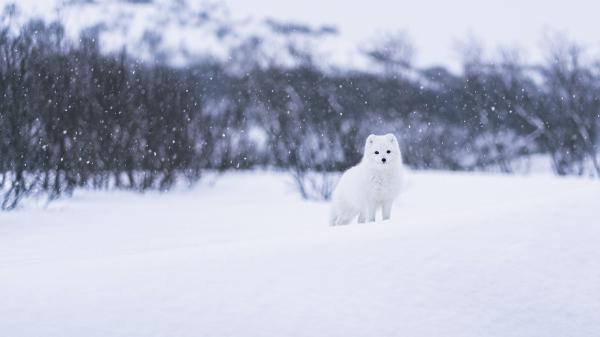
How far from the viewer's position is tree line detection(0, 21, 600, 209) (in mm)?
11352

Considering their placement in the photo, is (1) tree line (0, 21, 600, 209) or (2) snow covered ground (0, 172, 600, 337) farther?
(1) tree line (0, 21, 600, 209)

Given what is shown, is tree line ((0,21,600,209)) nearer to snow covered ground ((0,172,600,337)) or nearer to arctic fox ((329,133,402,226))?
arctic fox ((329,133,402,226))

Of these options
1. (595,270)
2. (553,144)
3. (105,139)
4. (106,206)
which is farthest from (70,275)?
(553,144)

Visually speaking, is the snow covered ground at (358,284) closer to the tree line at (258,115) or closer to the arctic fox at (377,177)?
the arctic fox at (377,177)

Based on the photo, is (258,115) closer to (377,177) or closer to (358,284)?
(377,177)

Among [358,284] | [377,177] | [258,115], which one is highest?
[258,115]

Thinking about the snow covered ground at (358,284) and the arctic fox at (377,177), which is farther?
the arctic fox at (377,177)

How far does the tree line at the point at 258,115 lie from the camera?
1135cm

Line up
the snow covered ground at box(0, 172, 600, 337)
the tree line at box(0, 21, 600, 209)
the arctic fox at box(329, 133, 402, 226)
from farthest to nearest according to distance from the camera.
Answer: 1. the tree line at box(0, 21, 600, 209)
2. the arctic fox at box(329, 133, 402, 226)
3. the snow covered ground at box(0, 172, 600, 337)

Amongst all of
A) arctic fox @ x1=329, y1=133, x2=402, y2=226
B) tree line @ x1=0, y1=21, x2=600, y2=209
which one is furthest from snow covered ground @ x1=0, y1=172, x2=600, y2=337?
tree line @ x1=0, y1=21, x2=600, y2=209

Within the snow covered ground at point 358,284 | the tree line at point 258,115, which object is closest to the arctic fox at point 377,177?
the snow covered ground at point 358,284

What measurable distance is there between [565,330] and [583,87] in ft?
76.7

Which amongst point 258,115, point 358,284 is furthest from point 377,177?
point 258,115

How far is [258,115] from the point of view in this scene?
2327 centimetres
